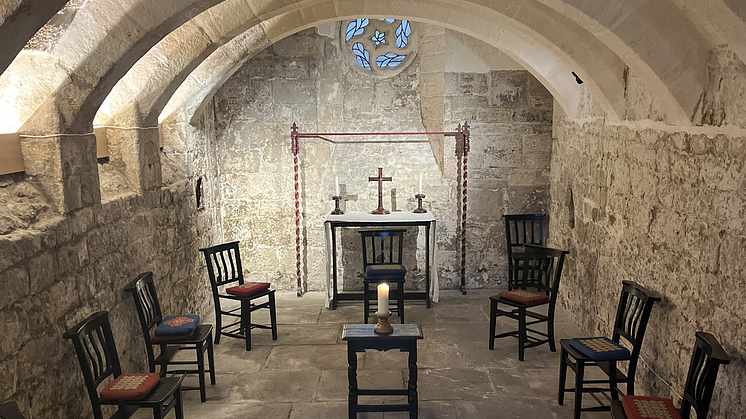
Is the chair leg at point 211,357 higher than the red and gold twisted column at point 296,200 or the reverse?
the reverse

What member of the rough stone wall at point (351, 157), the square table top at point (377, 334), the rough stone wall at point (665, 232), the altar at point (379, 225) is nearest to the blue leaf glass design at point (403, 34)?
the rough stone wall at point (351, 157)

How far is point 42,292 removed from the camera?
293 cm

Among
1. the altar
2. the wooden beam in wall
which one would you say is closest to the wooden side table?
the wooden beam in wall

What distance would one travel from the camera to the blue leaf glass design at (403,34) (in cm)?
622

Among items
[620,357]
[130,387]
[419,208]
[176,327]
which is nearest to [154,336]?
[176,327]

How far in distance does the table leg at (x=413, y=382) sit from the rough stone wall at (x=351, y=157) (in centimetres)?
291

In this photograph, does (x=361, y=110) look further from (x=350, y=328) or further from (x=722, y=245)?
(x=722, y=245)

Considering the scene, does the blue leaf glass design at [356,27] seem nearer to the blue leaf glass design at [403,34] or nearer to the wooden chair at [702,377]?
the blue leaf glass design at [403,34]

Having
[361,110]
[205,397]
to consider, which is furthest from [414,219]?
[205,397]

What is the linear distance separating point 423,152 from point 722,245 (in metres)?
3.79

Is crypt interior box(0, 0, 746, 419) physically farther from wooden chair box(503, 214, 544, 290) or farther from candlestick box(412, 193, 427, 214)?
candlestick box(412, 193, 427, 214)

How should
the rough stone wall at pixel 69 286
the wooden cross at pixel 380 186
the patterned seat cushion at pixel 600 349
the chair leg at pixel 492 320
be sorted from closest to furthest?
the rough stone wall at pixel 69 286 < the patterned seat cushion at pixel 600 349 < the chair leg at pixel 492 320 < the wooden cross at pixel 380 186

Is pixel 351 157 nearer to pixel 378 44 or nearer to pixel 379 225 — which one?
pixel 379 225

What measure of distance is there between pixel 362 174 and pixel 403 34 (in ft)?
5.10
